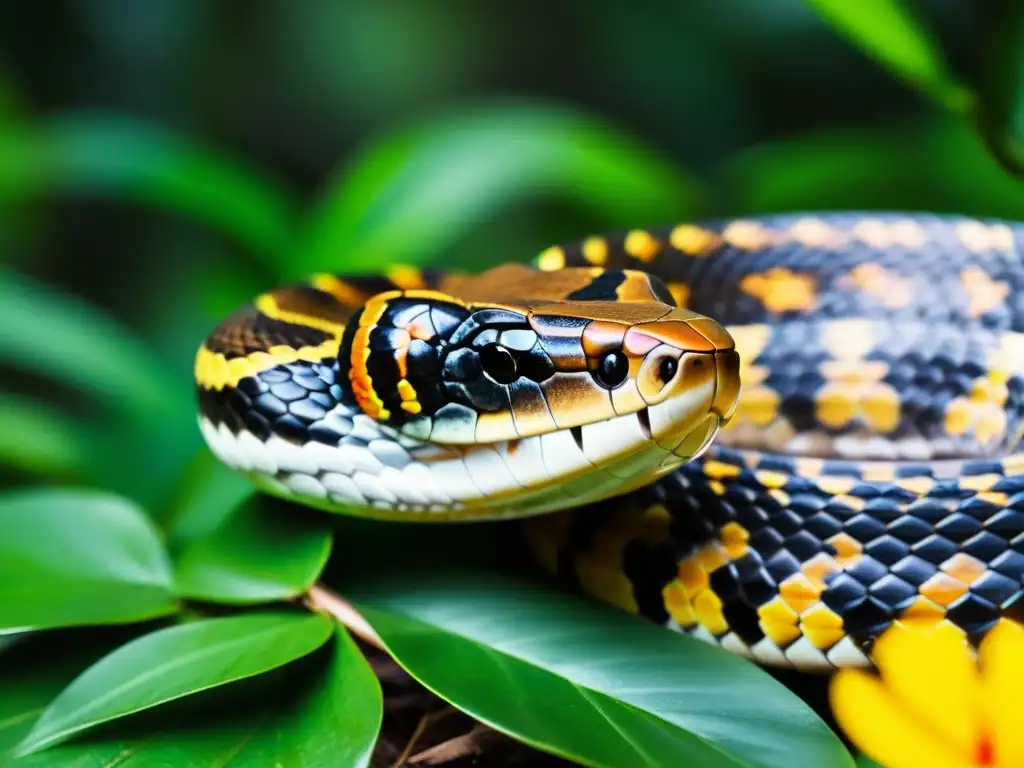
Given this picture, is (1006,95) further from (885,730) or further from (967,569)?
(885,730)

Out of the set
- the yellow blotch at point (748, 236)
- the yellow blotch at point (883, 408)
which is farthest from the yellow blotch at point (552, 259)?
the yellow blotch at point (883, 408)

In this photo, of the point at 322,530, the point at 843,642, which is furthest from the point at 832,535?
the point at 322,530

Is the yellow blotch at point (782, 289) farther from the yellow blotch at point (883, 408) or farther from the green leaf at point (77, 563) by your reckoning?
the green leaf at point (77, 563)

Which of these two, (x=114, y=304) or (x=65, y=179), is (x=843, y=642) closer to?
(x=65, y=179)

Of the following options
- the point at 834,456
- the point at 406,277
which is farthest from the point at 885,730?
the point at 406,277

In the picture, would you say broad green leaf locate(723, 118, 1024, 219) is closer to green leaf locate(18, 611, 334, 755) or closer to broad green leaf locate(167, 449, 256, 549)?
broad green leaf locate(167, 449, 256, 549)

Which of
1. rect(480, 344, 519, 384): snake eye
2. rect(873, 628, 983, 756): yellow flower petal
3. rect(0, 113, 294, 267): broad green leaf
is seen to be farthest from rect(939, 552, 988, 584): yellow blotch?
rect(0, 113, 294, 267): broad green leaf
